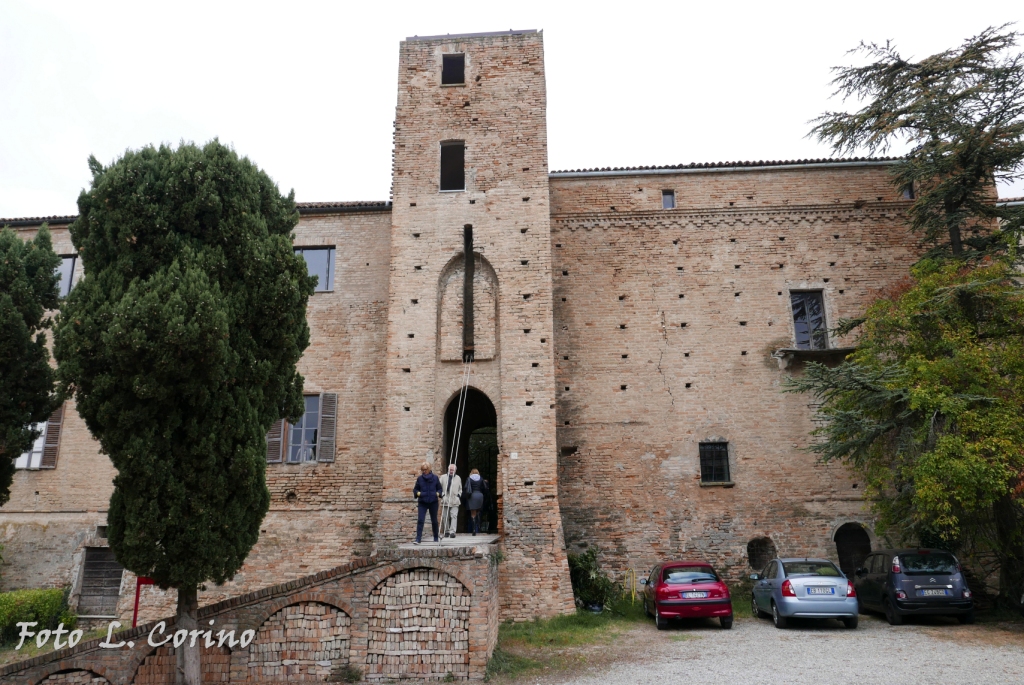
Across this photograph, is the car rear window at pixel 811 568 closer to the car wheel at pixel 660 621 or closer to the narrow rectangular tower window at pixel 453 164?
the car wheel at pixel 660 621

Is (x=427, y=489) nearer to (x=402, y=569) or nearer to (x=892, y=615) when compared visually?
(x=402, y=569)

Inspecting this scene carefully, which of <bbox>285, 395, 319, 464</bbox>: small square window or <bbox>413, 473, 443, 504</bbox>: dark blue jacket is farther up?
<bbox>285, 395, 319, 464</bbox>: small square window

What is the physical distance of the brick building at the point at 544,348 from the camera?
14891 millimetres

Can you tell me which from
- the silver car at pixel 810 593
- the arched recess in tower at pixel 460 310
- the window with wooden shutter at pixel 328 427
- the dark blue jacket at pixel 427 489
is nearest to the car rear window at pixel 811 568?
the silver car at pixel 810 593

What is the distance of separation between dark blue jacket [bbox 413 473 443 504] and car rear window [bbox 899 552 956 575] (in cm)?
790

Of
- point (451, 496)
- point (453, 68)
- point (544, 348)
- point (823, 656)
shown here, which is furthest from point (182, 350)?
point (453, 68)

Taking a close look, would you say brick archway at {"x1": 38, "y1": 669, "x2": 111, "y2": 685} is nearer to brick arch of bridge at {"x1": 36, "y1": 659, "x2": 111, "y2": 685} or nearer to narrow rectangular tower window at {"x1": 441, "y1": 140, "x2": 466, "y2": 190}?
brick arch of bridge at {"x1": 36, "y1": 659, "x2": 111, "y2": 685}

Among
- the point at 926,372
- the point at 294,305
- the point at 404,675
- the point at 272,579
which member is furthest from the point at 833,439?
the point at 272,579

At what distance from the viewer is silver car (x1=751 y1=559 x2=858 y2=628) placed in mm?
11062

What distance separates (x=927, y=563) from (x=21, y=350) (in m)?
14.4

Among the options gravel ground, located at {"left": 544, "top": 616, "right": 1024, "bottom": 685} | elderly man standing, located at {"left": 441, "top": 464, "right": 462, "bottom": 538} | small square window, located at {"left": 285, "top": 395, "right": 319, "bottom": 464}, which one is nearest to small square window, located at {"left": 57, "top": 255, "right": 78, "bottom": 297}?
small square window, located at {"left": 285, "top": 395, "right": 319, "bottom": 464}

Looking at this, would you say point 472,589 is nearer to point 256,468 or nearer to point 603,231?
point 256,468

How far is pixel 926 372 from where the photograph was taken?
1242 centimetres

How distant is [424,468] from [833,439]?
787 cm
